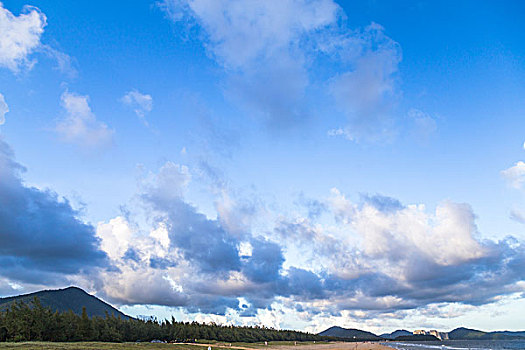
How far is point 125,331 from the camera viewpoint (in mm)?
151250

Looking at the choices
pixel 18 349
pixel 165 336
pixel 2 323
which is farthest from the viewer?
pixel 165 336

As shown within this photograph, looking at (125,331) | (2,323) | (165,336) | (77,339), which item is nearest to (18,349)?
(2,323)

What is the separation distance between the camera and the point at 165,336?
183250mm

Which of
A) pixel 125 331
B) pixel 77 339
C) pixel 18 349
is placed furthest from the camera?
pixel 125 331

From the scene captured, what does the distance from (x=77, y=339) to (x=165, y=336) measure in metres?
70.1

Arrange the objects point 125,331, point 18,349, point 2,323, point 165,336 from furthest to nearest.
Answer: point 165,336 → point 125,331 → point 2,323 → point 18,349

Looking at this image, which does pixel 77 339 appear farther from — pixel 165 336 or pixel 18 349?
pixel 165 336

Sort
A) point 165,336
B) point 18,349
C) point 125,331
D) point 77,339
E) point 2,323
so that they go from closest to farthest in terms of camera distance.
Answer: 1. point 18,349
2. point 2,323
3. point 77,339
4. point 125,331
5. point 165,336

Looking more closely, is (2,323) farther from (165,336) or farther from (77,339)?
(165,336)

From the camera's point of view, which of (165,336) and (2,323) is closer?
(2,323)

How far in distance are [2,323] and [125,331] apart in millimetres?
55732

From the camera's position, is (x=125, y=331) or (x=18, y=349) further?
(x=125, y=331)

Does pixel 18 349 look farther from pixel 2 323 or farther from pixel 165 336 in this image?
pixel 165 336

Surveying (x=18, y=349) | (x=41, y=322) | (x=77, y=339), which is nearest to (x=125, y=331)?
(x=77, y=339)
